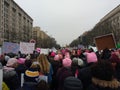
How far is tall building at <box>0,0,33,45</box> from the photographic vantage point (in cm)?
9338

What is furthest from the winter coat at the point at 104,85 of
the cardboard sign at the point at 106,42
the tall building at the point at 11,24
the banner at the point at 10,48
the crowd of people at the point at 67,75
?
the tall building at the point at 11,24

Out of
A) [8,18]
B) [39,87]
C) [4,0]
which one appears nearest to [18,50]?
[39,87]

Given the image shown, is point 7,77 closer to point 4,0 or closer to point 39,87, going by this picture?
point 39,87

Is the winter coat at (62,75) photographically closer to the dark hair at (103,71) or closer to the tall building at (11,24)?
the dark hair at (103,71)

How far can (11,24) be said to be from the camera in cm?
11988

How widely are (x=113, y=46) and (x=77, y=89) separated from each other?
586cm

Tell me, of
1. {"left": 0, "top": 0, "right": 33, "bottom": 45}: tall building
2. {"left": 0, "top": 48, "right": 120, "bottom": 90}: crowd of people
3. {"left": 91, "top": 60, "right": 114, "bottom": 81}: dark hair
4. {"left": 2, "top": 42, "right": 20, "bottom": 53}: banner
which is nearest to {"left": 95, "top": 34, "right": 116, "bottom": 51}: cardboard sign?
{"left": 0, "top": 48, "right": 120, "bottom": 90}: crowd of people

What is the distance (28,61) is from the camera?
8.72m

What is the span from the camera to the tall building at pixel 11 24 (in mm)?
93375

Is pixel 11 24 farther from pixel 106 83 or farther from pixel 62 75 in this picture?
pixel 106 83

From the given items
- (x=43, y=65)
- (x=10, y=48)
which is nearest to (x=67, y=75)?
(x=43, y=65)

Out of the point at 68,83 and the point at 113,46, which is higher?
the point at 113,46

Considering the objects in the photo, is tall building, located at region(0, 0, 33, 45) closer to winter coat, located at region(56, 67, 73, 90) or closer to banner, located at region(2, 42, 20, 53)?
banner, located at region(2, 42, 20, 53)

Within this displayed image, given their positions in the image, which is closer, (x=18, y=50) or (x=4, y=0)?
(x=18, y=50)
